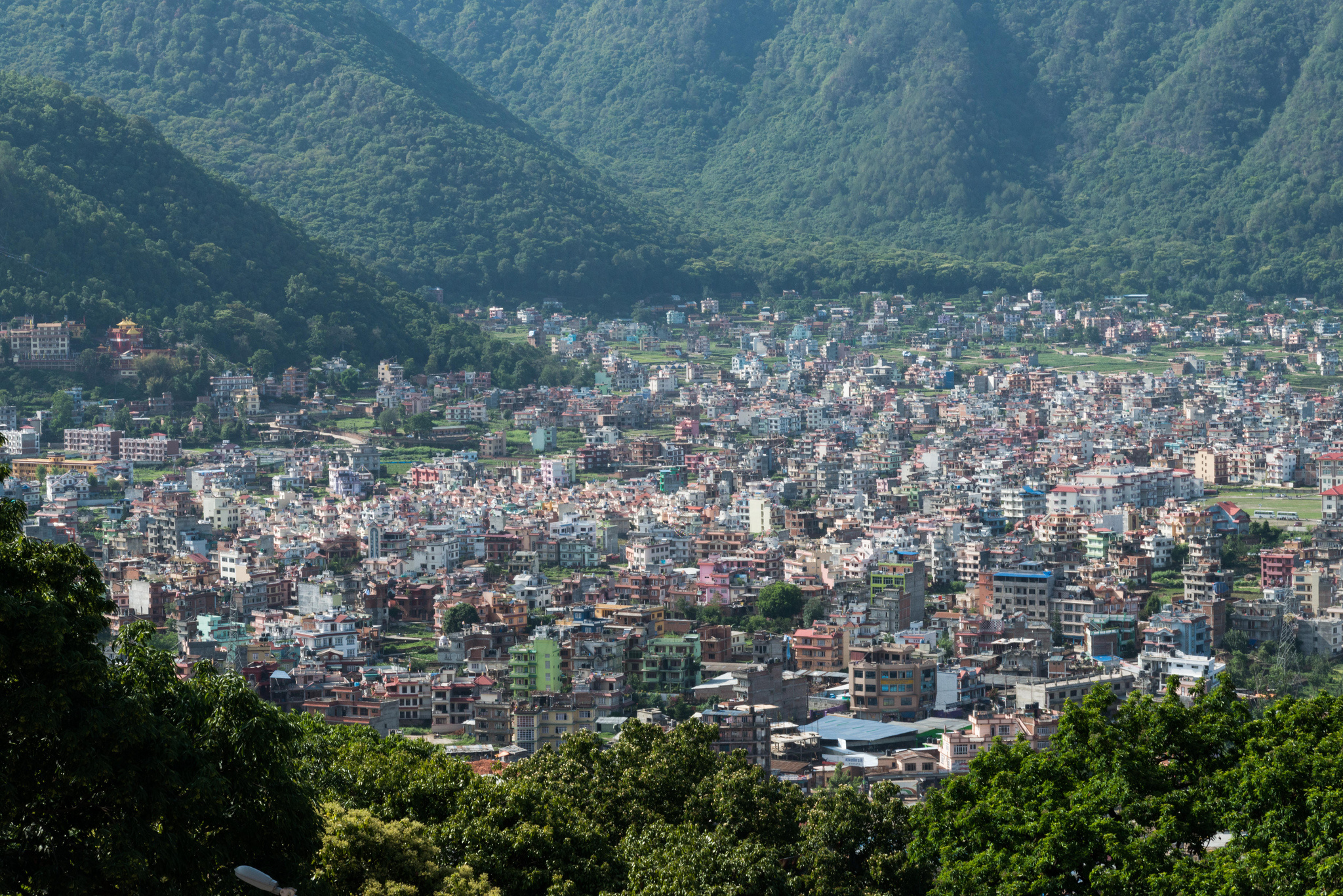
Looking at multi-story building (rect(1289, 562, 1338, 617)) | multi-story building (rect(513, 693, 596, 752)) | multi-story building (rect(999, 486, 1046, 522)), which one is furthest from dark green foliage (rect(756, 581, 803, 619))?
multi-story building (rect(999, 486, 1046, 522))

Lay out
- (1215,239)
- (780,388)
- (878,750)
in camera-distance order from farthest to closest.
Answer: (1215,239), (780,388), (878,750)

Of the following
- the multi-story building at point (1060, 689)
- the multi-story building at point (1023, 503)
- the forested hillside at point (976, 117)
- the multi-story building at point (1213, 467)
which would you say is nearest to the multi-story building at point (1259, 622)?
the multi-story building at point (1060, 689)

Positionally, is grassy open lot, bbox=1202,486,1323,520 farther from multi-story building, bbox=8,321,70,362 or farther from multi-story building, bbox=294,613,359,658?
multi-story building, bbox=8,321,70,362

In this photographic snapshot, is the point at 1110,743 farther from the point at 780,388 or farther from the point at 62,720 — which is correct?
the point at 780,388

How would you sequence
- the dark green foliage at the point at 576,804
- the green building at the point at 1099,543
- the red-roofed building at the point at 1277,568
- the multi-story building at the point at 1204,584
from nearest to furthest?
the dark green foliage at the point at 576,804
the multi-story building at the point at 1204,584
the red-roofed building at the point at 1277,568
the green building at the point at 1099,543

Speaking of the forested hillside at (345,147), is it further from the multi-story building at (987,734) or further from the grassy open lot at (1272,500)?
the multi-story building at (987,734)

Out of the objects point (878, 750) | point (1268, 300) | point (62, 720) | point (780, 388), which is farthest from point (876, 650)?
point (1268, 300)

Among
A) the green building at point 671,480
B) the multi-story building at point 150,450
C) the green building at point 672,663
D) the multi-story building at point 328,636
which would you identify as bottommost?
the green building at point 672,663
